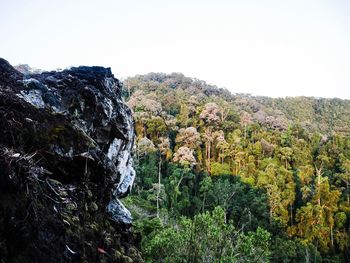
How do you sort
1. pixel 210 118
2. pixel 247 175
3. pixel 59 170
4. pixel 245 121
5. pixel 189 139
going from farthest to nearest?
1. pixel 245 121
2. pixel 210 118
3. pixel 189 139
4. pixel 247 175
5. pixel 59 170

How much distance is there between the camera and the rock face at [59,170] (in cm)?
286

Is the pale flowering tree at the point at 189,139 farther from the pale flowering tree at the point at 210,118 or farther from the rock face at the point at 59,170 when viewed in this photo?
the rock face at the point at 59,170

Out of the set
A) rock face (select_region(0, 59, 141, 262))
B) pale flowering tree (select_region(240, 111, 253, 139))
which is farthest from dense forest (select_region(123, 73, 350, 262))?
rock face (select_region(0, 59, 141, 262))

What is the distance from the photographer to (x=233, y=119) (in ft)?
156

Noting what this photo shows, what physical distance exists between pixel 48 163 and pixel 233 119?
44.3 metres

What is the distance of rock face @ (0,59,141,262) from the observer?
286 centimetres

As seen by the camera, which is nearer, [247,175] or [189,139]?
[247,175]

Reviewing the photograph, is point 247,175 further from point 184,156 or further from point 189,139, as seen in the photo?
point 189,139

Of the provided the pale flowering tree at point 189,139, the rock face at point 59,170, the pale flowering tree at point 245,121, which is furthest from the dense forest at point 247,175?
the rock face at point 59,170

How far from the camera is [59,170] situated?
13.9 feet

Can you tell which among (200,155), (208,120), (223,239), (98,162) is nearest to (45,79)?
(98,162)

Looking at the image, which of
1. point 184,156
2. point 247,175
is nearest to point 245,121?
point 247,175

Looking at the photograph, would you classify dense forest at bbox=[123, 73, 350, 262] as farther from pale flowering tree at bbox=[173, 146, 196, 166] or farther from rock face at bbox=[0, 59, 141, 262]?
rock face at bbox=[0, 59, 141, 262]

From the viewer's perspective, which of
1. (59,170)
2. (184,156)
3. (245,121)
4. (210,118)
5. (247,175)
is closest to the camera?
(59,170)
